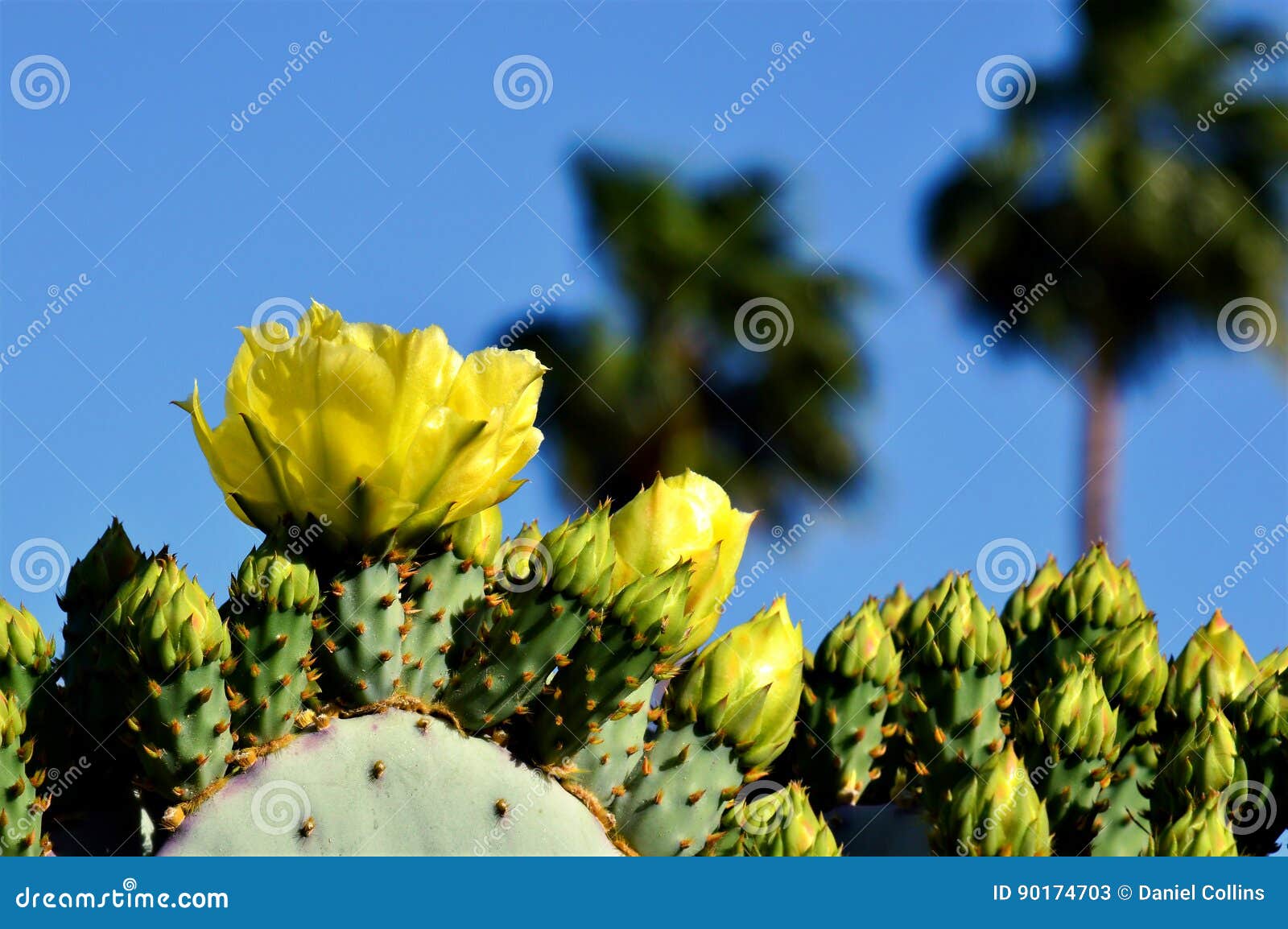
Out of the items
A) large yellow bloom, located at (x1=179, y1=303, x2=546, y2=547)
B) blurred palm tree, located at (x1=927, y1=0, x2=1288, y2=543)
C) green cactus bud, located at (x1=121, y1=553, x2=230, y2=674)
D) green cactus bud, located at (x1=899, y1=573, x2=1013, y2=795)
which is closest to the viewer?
green cactus bud, located at (x1=121, y1=553, x2=230, y2=674)

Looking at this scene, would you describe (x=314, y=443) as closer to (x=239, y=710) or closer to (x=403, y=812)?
(x=239, y=710)

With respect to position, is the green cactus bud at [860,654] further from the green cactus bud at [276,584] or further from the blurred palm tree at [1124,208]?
the blurred palm tree at [1124,208]

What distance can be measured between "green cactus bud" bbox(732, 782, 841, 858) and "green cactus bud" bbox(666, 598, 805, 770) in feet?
0.30

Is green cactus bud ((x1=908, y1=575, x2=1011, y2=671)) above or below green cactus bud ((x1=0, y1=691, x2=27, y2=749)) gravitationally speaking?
above

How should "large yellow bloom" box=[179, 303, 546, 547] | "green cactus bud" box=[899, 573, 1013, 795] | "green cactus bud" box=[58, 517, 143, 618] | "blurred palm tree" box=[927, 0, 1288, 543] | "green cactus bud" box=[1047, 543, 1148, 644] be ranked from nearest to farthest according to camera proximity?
1. "large yellow bloom" box=[179, 303, 546, 547]
2. "green cactus bud" box=[58, 517, 143, 618]
3. "green cactus bud" box=[899, 573, 1013, 795]
4. "green cactus bud" box=[1047, 543, 1148, 644]
5. "blurred palm tree" box=[927, 0, 1288, 543]

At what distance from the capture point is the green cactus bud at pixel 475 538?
2.23 m

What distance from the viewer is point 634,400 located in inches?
485

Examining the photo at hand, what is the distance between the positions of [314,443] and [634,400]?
1025 centimetres

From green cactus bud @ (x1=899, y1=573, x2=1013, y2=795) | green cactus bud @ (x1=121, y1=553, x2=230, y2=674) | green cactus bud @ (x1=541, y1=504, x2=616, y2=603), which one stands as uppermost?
green cactus bud @ (x1=899, y1=573, x2=1013, y2=795)

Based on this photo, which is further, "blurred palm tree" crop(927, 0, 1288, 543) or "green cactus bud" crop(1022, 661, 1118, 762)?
"blurred palm tree" crop(927, 0, 1288, 543)

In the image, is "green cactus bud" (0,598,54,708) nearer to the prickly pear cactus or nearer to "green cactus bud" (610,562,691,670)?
the prickly pear cactus

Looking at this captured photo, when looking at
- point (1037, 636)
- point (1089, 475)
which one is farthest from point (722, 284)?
point (1037, 636)

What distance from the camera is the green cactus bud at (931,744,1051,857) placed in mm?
2211

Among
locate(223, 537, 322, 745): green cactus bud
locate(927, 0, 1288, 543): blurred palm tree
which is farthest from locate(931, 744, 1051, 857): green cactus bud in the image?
locate(927, 0, 1288, 543): blurred palm tree
